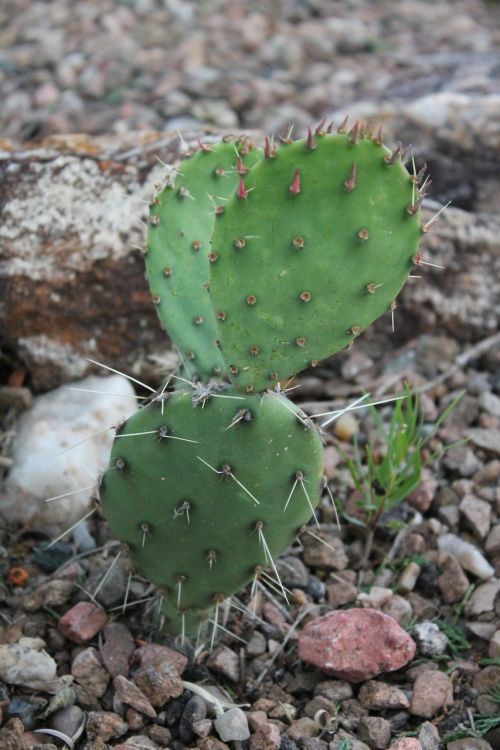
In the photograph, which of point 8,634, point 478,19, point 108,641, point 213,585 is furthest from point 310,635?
point 478,19

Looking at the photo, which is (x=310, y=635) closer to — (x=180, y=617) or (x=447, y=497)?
(x=180, y=617)

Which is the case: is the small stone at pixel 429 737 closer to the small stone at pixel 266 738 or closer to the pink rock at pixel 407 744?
the pink rock at pixel 407 744

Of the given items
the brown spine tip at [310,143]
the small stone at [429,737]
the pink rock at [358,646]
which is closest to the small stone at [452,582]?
the pink rock at [358,646]

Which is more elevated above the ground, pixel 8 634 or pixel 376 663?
pixel 8 634

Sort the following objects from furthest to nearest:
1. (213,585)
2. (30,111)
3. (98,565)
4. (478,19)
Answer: (478,19), (30,111), (98,565), (213,585)

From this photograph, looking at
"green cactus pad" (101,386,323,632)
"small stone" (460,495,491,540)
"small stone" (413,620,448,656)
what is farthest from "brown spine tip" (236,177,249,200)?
"small stone" (460,495,491,540)

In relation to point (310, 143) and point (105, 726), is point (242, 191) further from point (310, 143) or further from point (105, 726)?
point (105, 726)

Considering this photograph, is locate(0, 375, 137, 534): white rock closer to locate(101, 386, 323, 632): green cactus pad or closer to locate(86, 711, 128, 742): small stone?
locate(101, 386, 323, 632): green cactus pad
